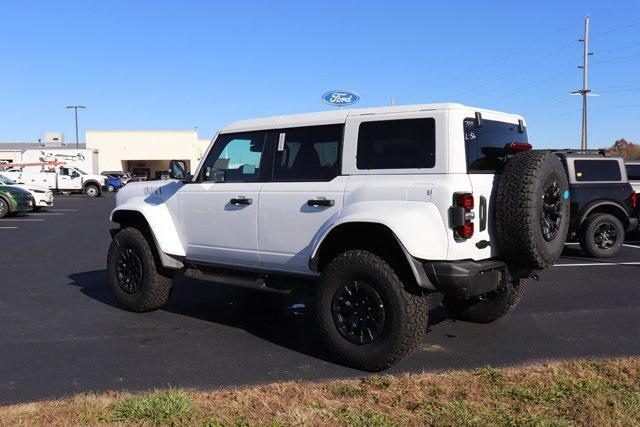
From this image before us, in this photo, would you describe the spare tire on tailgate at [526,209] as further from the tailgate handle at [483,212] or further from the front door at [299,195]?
the front door at [299,195]

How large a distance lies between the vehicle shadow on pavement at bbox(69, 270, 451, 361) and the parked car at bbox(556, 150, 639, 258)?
17.1ft

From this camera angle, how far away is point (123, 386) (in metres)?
4.28

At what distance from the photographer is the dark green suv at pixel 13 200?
1956 centimetres

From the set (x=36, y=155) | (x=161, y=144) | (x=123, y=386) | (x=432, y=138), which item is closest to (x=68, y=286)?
(x=123, y=386)

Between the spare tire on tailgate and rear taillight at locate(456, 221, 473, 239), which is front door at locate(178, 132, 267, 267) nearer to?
rear taillight at locate(456, 221, 473, 239)

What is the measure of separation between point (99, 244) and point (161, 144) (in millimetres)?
52918

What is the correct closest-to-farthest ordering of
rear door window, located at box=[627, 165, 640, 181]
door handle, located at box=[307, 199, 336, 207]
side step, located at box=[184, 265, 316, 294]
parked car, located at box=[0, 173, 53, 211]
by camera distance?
1. door handle, located at box=[307, 199, 336, 207]
2. side step, located at box=[184, 265, 316, 294]
3. rear door window, located at box=[627, 165, 640, 181]
4. parked car, located at box=[0, 173, 53, 211]

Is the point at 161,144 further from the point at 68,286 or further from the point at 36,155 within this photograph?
the point at 68,286

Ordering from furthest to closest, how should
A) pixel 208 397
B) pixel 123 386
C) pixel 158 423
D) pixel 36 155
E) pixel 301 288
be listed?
pixel 36 155 → pixel 301 288 → pixel 123 386 → pixel 208 397 → pixel 158 423

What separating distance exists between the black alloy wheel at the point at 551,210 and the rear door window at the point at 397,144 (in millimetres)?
991

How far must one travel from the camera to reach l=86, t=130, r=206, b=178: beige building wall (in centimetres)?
6259

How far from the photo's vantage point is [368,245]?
15.6 feet

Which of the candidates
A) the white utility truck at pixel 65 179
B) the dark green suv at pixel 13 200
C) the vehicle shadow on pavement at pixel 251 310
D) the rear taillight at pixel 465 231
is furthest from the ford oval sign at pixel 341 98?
the white utility truck at pixel 65 179

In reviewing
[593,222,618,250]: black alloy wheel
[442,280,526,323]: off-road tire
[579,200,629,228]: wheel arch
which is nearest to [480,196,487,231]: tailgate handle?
[442,280,526,323]: off-road tire
